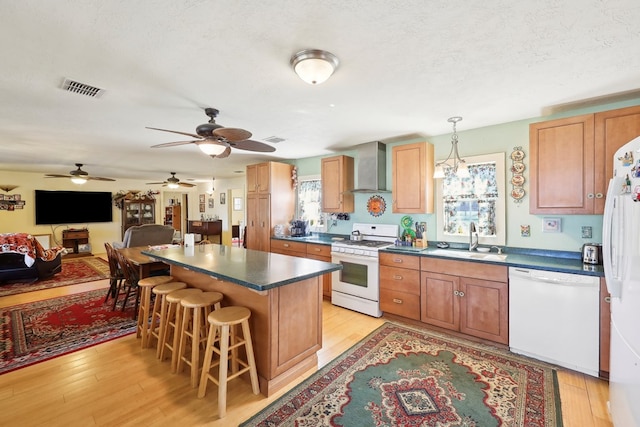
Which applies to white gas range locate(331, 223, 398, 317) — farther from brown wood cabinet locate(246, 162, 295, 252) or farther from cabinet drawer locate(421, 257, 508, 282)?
brown wood cabinet locate(246, 162, 295, 252)

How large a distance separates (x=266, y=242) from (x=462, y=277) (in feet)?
10.6

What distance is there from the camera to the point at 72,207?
314 inches

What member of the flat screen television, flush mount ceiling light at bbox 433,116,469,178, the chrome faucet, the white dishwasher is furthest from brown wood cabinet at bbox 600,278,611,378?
the flat screen television

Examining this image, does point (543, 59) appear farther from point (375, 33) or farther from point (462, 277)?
point (462, 277)

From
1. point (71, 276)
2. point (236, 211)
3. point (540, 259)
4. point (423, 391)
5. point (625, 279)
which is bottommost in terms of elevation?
point (423, 391)

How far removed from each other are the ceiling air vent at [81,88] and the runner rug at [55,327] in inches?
94.7

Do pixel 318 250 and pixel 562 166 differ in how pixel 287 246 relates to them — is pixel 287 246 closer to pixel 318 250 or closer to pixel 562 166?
pixel 318 250

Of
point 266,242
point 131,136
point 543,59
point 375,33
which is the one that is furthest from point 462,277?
point 131,136

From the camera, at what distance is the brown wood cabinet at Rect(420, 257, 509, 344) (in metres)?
2.72

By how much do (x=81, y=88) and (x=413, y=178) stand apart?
3.45 meters

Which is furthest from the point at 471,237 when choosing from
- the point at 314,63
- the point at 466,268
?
the point at 314,63

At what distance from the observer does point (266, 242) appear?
5.04m

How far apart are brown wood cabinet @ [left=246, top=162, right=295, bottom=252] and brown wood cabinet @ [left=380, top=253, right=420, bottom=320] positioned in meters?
2.21

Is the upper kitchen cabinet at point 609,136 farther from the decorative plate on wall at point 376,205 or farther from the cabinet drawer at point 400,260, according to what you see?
the decorative plate on wall at point 376,205
